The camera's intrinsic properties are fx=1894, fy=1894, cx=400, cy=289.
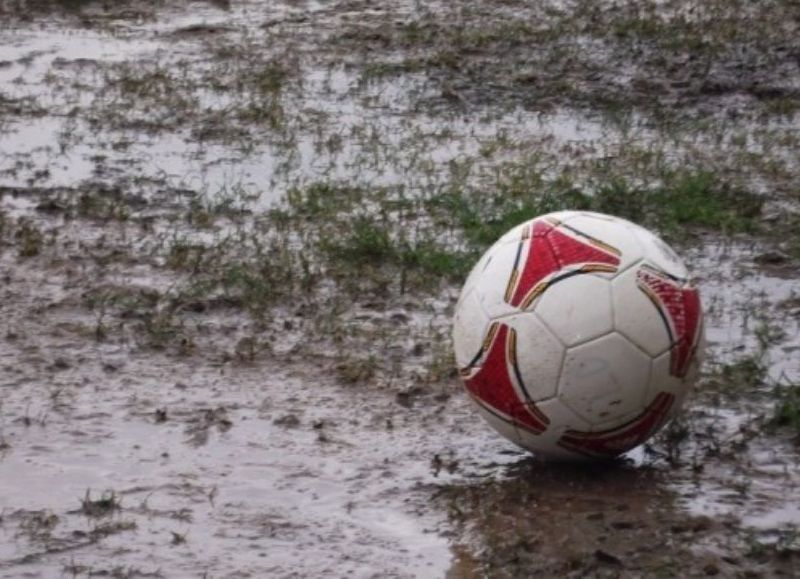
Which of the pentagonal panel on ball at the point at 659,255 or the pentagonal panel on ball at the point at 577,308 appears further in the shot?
the pentagonal panel on ball at the point at 659,255

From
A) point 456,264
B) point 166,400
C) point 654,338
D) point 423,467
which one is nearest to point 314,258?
point 456,264

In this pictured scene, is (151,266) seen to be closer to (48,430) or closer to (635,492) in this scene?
(48,430)

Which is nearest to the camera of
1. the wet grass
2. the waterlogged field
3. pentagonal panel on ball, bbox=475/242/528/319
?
the waterlogged field

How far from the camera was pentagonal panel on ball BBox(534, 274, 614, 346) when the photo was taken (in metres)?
5.71

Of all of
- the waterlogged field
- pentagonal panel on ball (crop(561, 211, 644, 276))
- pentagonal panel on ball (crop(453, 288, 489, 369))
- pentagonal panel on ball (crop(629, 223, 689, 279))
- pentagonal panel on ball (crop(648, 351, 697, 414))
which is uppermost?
pentagonal panel on ball (crop(561, 211, 644, 276))

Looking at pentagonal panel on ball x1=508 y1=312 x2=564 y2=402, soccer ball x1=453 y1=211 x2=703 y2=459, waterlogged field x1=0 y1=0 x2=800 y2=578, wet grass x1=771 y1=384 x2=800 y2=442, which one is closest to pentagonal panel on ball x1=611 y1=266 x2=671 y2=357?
soccer ball x1=453 y1=211 x2=703 y2=459

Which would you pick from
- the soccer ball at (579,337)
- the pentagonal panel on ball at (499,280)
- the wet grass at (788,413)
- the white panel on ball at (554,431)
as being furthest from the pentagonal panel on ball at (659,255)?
the wet grass at (788,413)

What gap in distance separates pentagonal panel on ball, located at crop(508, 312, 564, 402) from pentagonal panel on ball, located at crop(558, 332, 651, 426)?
3 cm

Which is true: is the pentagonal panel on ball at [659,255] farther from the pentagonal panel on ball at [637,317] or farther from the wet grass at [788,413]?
the wet grass at [788,413]

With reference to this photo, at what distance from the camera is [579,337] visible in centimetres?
571

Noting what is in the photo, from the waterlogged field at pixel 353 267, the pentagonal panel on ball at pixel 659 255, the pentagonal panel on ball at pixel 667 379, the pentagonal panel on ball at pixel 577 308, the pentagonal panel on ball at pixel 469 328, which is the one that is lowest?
the waterlogged field at pixel 353 267

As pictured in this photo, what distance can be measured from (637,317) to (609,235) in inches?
12.1

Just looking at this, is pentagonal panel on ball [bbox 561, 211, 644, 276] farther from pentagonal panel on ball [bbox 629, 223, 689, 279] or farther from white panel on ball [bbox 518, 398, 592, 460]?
white panel on ball [bbox 518, 398, 592, 460]

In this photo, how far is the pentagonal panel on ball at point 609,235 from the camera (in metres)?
5.82
